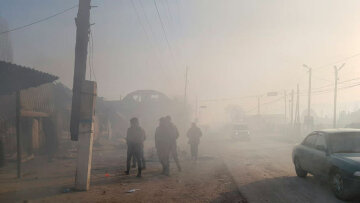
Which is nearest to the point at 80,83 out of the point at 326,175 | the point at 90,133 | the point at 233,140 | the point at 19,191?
the point at 90,133

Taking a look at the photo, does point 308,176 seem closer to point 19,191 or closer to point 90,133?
point 90,133

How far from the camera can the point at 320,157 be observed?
967 cm

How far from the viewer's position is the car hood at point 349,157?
26.5 ft

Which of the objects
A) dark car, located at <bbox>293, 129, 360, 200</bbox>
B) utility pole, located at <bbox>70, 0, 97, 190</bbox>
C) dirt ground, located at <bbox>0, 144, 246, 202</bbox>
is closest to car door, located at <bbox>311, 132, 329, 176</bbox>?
dark car, located at <bbox>293, 129, 360, 200</bbox>

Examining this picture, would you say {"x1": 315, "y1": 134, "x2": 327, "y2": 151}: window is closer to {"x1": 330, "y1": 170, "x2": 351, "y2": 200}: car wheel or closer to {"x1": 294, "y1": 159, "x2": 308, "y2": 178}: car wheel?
{"x1": 330, "y1": 170, "x2": 351, "y2": 200}: car wheel

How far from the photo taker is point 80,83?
10.4m

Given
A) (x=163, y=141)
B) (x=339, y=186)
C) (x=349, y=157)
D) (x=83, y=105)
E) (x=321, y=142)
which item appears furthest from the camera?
(x=163, y=141)

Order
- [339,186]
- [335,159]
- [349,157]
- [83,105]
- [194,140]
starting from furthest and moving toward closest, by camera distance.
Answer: [194,140]
[83,105]
[335,159]
[349,157]
[339,186]

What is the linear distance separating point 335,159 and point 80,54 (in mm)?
7526

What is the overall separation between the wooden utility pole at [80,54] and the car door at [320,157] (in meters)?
6.84

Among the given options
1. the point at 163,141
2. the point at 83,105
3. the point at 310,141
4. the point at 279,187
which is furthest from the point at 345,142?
the point at 83,105

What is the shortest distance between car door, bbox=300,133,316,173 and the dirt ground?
2301 mm

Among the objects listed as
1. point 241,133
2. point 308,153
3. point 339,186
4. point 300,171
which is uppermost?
point 308,153

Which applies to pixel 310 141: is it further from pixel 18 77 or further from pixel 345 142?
pixel 18 77
